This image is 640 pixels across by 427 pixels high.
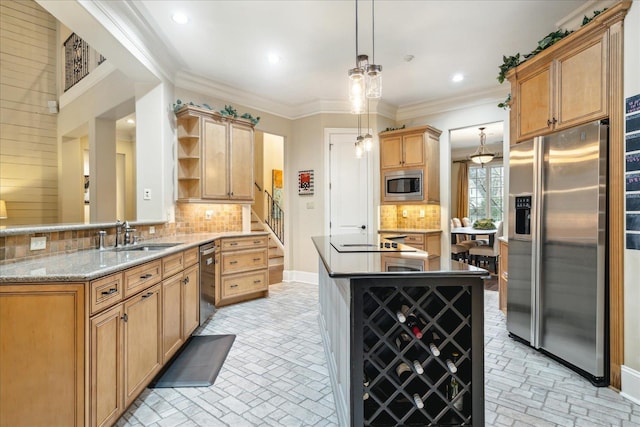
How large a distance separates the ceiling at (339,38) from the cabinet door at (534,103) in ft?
2.05

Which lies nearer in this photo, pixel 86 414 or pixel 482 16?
pixel 86 414

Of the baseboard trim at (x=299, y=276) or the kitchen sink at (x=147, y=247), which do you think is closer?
the kitchen sink at (x=147, y=247)

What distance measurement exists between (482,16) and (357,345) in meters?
3.13

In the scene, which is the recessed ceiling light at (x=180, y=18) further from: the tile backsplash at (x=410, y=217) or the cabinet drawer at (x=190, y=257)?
the tile backsplash at (x=410, y=217)

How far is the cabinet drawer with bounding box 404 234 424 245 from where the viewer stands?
4867 millimetres

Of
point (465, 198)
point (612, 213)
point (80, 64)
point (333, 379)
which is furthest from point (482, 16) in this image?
point (465, 198)

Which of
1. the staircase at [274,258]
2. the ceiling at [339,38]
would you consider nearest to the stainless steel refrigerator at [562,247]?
the ceiling at [339,38]

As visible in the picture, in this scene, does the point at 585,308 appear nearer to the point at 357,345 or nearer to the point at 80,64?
the point at 357,345

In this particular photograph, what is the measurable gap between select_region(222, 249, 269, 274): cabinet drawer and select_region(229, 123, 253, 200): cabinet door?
0.80 meters

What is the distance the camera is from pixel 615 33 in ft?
6.97

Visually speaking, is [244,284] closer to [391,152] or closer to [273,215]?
[391,152]

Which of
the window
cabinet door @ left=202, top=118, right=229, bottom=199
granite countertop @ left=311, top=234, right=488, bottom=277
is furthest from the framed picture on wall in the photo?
the window

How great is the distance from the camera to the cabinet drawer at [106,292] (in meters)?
1.55

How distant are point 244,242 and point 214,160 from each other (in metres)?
1.14
